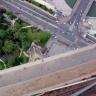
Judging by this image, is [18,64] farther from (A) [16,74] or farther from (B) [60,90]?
(B) [60,90]

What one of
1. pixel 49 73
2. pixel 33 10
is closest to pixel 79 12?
pixel 33 10

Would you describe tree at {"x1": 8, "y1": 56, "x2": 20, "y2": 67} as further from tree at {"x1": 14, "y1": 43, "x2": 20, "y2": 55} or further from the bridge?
tree at {"x1": 14, "y1": 43, "x2": 20, "y2": 55}

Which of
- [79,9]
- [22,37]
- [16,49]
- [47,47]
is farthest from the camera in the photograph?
[79,9]

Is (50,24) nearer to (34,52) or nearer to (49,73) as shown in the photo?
(34,52)

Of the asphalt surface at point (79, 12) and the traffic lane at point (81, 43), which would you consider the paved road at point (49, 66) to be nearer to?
the traffic lane at point (81, 43)

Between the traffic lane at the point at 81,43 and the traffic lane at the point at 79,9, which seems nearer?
the traffic lane at the point at 81,43

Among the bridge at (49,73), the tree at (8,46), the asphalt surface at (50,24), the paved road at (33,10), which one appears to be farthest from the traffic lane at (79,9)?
the tree at (8,46)

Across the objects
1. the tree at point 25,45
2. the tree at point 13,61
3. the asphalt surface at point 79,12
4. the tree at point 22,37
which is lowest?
the tree at point 13,61

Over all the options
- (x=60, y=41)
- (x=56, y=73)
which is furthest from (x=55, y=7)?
(x=56, y=73)
